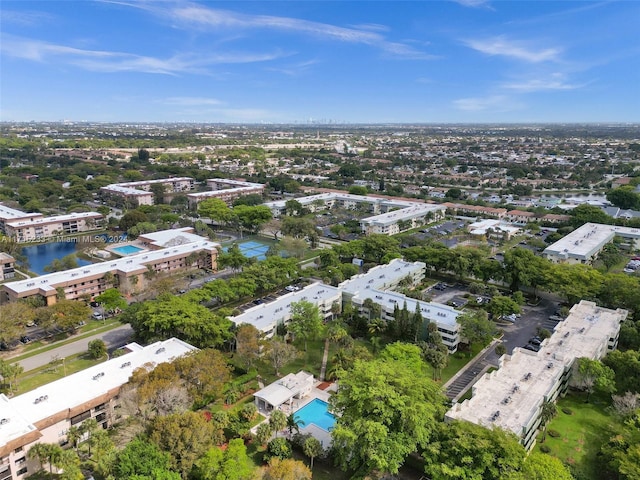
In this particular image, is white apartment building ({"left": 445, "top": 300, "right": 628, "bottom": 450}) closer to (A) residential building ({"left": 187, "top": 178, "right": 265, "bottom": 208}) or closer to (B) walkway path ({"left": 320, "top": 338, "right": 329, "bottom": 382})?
(B) walkway path ({"left": 320, "top": 338, "right": 329, "bottom": 382})

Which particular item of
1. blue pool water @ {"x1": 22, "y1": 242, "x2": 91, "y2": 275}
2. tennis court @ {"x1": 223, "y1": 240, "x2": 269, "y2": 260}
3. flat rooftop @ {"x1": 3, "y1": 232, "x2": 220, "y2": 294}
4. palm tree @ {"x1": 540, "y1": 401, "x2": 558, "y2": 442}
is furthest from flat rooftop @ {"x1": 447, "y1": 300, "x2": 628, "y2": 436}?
blue pool water @ {"x1": 22, "y1": 242, "x2": 91, "y2": 275}

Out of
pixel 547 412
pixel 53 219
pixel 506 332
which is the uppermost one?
pixel 547 412

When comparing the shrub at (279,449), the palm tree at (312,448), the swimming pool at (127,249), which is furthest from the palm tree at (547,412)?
the swimming pool at (127,249)

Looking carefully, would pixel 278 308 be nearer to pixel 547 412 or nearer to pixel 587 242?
pixel 547 412

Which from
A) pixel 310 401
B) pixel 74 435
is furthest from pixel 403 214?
pixel 74 435

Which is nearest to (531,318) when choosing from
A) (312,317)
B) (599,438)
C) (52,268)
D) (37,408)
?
(599,438)
